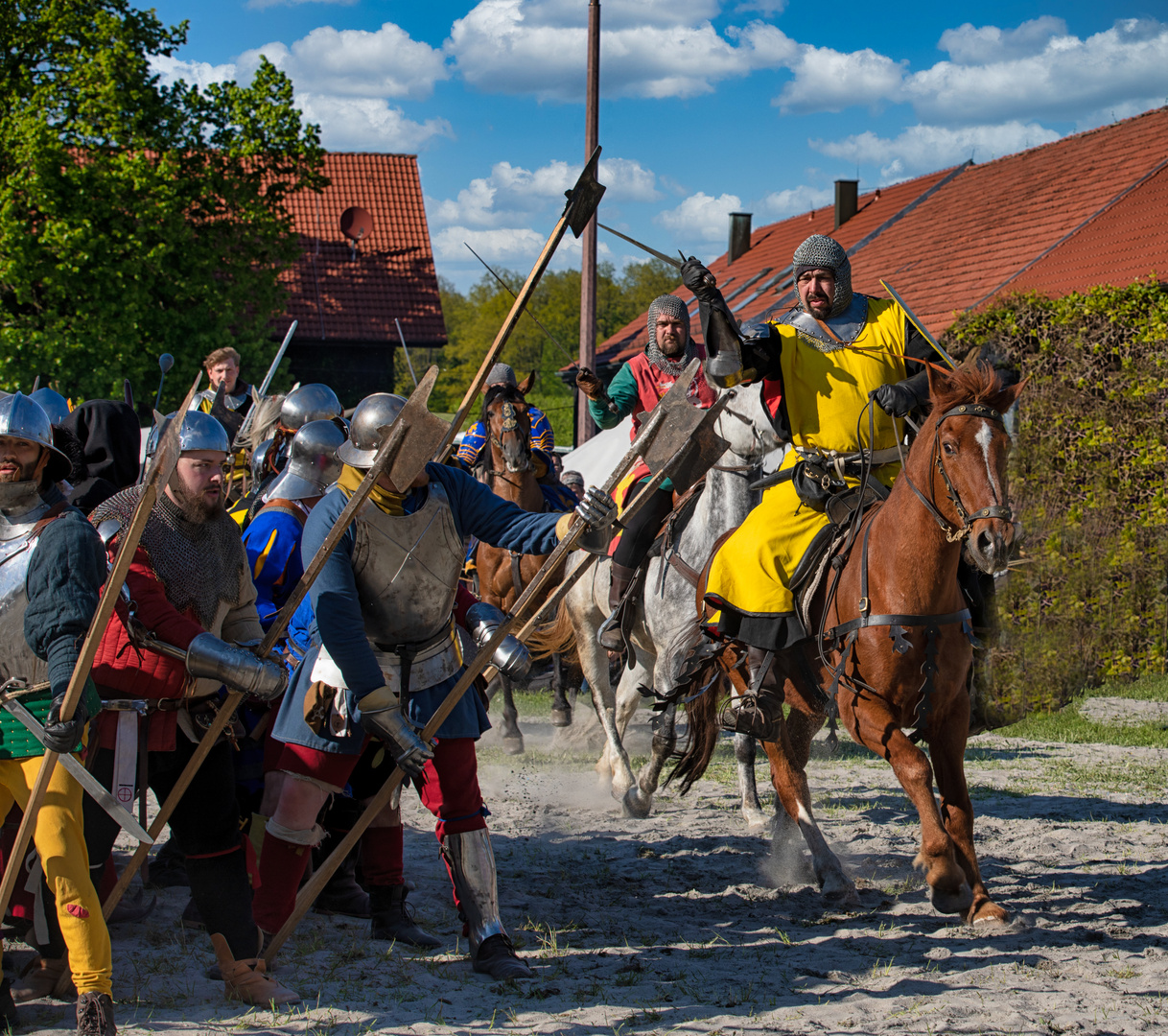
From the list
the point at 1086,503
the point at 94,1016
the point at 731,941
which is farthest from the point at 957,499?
the point at 1086,503

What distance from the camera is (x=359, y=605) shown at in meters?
3.90

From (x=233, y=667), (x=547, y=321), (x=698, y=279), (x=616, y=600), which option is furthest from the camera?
(x=547, y=321)

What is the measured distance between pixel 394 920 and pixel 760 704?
1.69m

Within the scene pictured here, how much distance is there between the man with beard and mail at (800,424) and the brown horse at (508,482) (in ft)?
10.2

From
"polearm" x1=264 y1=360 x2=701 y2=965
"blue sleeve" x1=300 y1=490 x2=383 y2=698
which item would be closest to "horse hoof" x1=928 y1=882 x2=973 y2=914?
"polearm" x1=264 y1=360 x2=701 y2=965

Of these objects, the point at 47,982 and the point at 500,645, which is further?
the point at 500,645

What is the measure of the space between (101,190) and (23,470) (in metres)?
16.2

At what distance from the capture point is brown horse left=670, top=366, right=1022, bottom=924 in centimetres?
419

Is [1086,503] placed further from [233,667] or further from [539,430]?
[233,667]

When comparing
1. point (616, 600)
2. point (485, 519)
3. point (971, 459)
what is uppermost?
point (971, 459)

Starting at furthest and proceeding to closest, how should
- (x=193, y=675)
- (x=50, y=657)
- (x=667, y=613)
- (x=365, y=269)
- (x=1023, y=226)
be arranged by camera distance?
(x=365, y=269), (x=1023, y=226), (x=667, y=613), (x=193, y=675), (x=50, y=657)

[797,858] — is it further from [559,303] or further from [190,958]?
[559,303]

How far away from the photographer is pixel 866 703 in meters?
4.59

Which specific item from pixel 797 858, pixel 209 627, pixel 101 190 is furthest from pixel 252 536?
pixel 101 190
